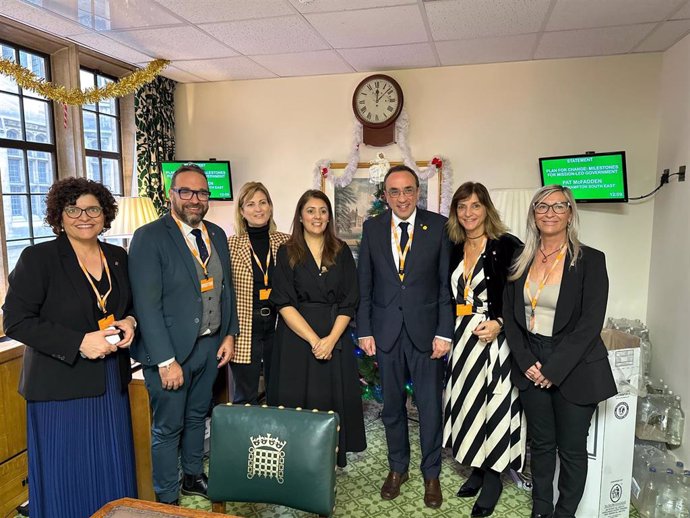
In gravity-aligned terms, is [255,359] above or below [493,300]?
below

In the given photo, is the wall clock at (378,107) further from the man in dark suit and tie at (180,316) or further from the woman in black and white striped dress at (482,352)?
the man in dark suit and tie at (180,316)

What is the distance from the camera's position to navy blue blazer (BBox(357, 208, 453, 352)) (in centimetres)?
250

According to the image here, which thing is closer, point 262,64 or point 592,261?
point 592,261

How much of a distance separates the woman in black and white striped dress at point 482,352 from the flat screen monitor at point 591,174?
1959 millimetres

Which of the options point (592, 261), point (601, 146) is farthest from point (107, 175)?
point (601, 146)

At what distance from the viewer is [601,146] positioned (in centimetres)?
406

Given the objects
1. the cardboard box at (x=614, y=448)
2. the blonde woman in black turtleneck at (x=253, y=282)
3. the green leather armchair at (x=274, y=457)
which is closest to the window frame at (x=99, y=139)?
the blonde woman in black turtleneck at (x=253, y=282)

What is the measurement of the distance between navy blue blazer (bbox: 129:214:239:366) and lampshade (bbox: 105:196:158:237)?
143 centimetres

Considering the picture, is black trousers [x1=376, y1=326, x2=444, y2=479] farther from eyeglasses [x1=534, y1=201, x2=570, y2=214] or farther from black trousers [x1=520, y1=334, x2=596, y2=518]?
eyeglasses [x1=534, y1=201, x2=570, y2=214]

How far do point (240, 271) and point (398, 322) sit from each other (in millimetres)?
970

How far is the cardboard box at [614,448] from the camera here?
2441mm

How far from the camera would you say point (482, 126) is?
4.32 metres

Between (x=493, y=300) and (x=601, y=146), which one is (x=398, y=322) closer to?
(x=493, y=300)

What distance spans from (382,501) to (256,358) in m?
1.10
